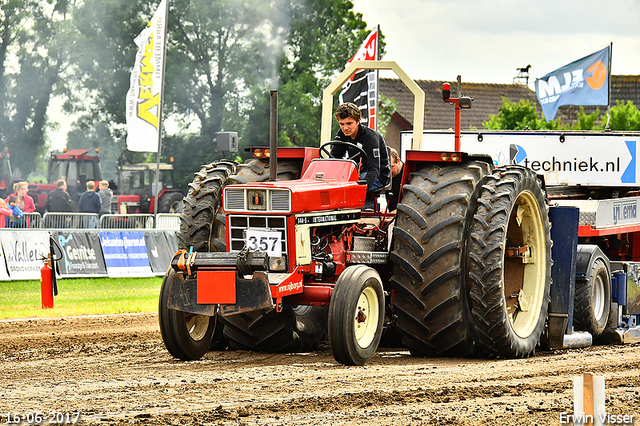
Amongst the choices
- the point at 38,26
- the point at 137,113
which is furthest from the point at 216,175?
the point at 38,26

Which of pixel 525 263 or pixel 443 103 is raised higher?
pixel 443 103

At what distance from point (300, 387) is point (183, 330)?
154cm

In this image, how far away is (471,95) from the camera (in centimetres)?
4622

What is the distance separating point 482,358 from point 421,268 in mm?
1059

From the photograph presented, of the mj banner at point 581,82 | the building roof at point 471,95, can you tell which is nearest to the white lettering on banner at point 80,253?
the mj banner at point 581,82

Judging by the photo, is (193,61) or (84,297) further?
(193,61)

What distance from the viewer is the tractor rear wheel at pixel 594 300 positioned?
941cm

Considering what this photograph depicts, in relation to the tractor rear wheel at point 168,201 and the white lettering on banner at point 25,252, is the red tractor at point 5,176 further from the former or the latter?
the white lettering on banner at point 25,252

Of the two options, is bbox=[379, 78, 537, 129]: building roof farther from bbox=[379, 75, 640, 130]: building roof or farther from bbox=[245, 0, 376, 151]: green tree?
bbox=[245, 0, 376, 151]: green tree

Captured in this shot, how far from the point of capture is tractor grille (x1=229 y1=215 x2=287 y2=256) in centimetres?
703

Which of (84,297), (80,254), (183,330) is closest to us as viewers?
(183,330)

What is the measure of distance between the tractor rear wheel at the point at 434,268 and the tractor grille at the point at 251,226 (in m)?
0.99

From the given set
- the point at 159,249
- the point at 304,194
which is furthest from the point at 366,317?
the point at 159,249

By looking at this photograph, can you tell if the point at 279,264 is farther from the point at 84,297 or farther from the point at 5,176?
the point at 5,176
